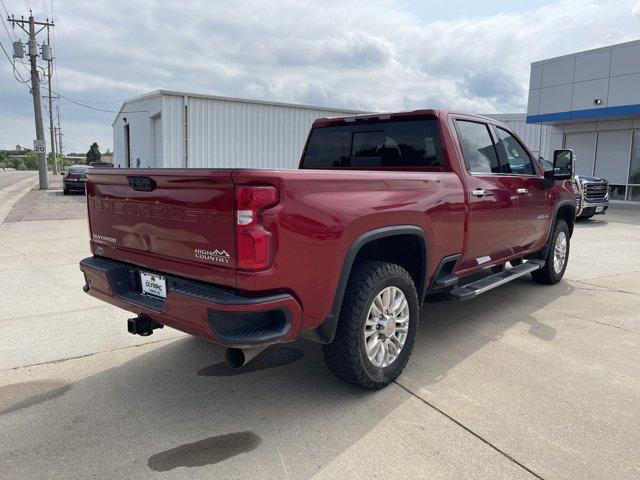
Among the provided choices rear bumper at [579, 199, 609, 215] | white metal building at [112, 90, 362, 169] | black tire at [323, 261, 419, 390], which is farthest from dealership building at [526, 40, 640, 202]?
black tire at [323, 261, 419, 390]

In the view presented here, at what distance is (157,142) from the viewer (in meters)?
19.9

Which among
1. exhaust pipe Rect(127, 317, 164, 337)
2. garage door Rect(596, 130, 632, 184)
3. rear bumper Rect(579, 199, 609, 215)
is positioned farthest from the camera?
garage door Rect(596, 130, 632, 184)

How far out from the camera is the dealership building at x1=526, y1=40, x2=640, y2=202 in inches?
728

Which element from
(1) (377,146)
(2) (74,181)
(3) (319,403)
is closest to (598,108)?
(1) (377,146)

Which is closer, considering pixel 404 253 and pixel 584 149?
pixel 404 253

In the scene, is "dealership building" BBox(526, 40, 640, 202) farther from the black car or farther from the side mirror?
the black car

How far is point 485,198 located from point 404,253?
1.08 metres

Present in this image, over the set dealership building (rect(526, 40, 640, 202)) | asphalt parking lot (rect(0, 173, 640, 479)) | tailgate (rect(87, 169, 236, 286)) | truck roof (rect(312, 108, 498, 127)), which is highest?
dealership building (rect(526, 40, 640, 202))

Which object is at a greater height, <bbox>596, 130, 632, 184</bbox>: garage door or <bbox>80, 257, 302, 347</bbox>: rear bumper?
<bbox>596, 130, 632, 184</bbox>: garage door

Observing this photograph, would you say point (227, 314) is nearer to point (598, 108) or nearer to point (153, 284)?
point (153, 284)

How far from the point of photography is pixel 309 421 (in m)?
3.08

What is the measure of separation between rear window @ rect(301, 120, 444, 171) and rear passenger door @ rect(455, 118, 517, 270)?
0.95 ft

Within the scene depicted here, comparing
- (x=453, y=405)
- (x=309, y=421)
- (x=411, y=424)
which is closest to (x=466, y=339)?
(x=453, y=405)

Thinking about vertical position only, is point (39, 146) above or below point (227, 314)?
above
